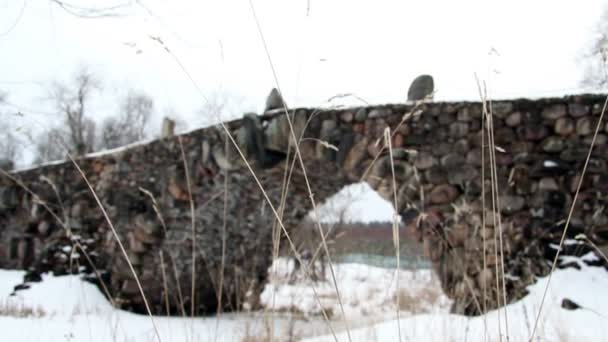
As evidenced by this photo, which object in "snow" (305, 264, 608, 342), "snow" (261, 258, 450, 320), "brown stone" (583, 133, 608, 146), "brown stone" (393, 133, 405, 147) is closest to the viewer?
"snow" (305, 264, 608, 342)

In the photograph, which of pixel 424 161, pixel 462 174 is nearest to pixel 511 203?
pixel 462 174

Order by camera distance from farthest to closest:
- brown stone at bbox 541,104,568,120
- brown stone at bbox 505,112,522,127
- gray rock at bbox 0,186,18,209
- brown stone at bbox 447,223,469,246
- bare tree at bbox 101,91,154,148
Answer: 1. bare tree at bbox 101,91,154,148
2. gray rock at bbox 0,186,18,209
3. brown stone at bbox 447,223,469,246
4. brown stone at bbox 505,112,522,127
5. brown stone at bbox 541,104,568,120

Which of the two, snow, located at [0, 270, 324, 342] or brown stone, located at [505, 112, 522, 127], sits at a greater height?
brown stone, located at [505, 112, 522, 127]

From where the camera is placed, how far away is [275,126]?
16.0 ft

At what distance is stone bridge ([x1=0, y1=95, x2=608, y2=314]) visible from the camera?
371cm

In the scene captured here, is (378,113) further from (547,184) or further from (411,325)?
(411,325)

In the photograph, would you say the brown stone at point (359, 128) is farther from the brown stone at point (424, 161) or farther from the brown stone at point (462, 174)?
the brown stone at point (462, 174)

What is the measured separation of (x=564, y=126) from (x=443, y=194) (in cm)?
109

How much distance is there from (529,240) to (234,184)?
11.1ft

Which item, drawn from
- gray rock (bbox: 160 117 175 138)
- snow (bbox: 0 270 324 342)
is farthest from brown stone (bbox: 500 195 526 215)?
gray rock (bbox: 160 117 175 138)

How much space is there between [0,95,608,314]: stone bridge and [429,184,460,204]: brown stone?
12 mm

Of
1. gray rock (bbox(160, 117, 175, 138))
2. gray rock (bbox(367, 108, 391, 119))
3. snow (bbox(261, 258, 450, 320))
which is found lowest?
snow (bbox(261, 258, 450, 320))

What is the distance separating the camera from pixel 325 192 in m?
6.48

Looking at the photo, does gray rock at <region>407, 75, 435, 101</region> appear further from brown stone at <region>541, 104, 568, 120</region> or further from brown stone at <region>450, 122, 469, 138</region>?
brown stone at <region>541, 104, 568, 120</region>
